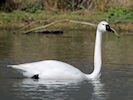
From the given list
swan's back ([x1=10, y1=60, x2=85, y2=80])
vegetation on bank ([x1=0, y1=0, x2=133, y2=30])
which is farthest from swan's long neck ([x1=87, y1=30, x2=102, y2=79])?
vegetation on bank ([x1=0, y1=0, x2=133, y2=30])

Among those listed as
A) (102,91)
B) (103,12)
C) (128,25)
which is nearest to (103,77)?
(102,91)

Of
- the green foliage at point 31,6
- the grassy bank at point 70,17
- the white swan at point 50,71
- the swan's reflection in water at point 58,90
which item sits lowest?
the swan's reflection in water at point 58,90

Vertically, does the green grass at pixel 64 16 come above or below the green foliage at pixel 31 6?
below

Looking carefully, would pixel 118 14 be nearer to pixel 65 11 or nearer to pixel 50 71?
pixel 65 11

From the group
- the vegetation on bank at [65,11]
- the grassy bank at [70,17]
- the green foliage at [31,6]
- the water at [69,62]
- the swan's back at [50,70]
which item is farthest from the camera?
the green foliage at [31,6]

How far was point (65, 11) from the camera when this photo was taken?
3288 centimetres

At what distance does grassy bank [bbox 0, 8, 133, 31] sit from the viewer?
30.5m

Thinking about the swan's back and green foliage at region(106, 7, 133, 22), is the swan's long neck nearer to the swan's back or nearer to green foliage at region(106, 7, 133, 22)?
the swan's back

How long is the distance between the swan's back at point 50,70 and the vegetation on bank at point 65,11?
15.8 m

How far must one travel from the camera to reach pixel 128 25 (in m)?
30.7

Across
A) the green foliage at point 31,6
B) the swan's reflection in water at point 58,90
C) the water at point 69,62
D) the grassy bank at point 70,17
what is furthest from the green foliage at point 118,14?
the swan's reflection in water at point 58,90

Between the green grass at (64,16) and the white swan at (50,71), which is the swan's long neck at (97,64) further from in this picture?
the green grass at (64,16)

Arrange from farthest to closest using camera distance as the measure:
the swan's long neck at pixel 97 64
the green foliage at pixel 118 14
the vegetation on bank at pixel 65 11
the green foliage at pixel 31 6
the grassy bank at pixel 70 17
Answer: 1. the green foliage at pixel 31 6
2. the green foliage at pixel 118 14
3. the vegetation on bank at pixel 65 11
4. the grassy bank at pixel 70 17
5. the swan's long neck at pixel 97 64

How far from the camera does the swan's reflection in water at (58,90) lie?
12.2 m
